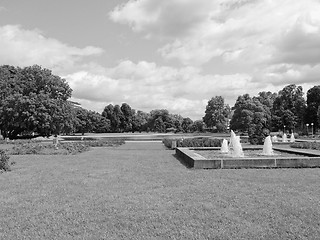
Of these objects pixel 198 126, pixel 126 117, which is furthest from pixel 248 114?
pixel 126 117

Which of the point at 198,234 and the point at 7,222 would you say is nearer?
the point at 198,234

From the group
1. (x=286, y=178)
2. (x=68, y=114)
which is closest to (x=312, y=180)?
(x=286, y=178)

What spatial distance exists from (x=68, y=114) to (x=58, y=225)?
1435 inches

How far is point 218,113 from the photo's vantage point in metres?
79.5

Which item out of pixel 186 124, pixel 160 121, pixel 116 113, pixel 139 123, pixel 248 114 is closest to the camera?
pixel 248 114

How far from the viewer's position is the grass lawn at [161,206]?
4.89m

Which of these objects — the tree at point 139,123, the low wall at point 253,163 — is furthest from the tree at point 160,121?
the low wall at point 253,163

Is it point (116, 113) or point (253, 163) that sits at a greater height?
point (116, 113)

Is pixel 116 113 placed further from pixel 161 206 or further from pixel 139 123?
pixel 161 206

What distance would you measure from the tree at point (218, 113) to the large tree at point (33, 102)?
147ft

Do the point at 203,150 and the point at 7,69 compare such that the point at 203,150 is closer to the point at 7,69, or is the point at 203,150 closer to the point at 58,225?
the point at 58,225

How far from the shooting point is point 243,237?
15.2ft

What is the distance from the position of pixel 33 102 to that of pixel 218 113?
51549 mm

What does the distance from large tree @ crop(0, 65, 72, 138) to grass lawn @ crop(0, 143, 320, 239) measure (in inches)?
1119
